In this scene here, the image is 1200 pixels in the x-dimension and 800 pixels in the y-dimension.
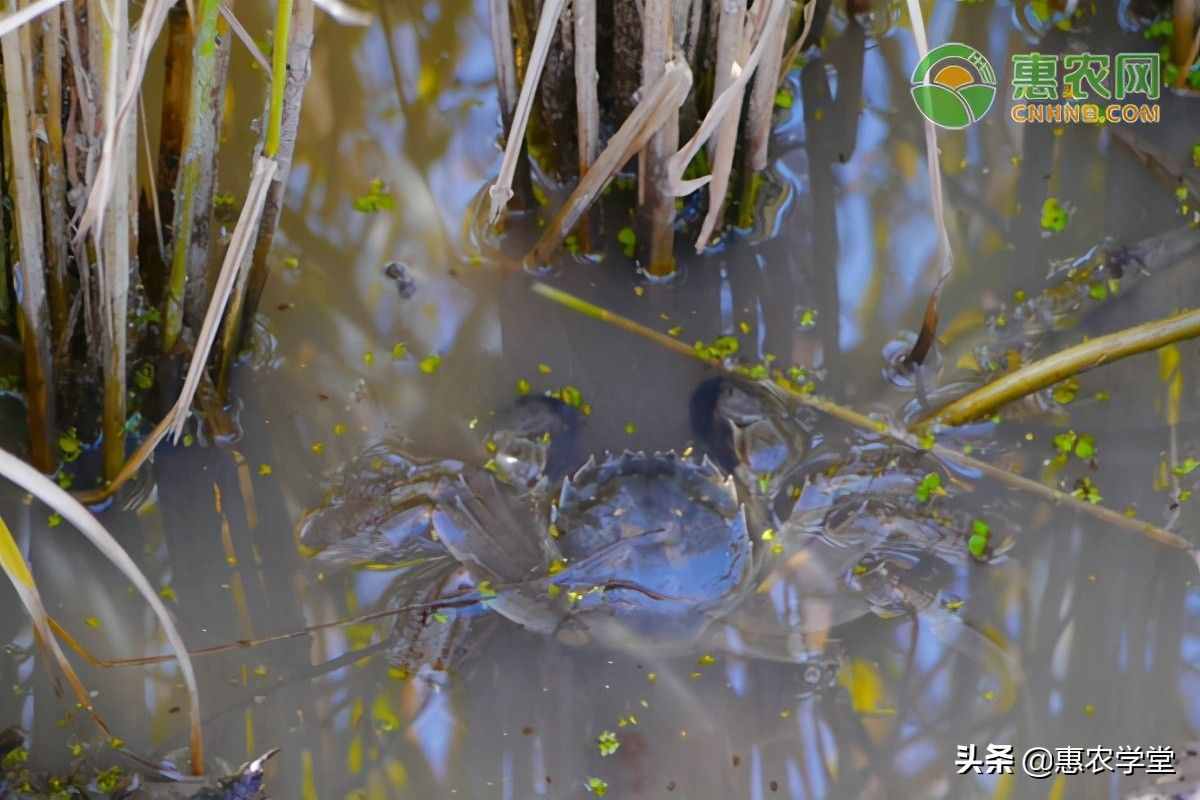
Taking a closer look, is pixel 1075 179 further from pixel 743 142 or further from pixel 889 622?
pixel 889 622

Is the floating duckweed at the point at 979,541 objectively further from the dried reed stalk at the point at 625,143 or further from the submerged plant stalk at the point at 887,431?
the dried reed stalk at the point at 625,143

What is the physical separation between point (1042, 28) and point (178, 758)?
2.24m

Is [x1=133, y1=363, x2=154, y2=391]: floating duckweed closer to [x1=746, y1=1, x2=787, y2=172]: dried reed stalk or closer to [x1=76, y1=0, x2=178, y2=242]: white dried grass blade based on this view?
[x1=76, y1=0, x2=178, y2=242]: white dried grass blade

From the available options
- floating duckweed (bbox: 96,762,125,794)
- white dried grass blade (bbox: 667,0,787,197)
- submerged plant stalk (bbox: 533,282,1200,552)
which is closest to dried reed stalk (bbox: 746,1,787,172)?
white dried grass blade (bbox: 667,0,787,197)

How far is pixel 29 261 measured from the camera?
4.94 ft

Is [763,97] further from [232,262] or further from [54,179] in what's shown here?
[54,179]

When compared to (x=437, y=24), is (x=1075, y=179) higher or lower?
lower

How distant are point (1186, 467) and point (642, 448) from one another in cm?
102

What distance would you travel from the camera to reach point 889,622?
6.33 feet

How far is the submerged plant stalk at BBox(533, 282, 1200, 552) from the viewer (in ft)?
6.33

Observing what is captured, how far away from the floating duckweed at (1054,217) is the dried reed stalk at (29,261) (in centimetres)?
182

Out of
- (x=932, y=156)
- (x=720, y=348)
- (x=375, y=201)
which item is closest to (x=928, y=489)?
(x=720, y=348)

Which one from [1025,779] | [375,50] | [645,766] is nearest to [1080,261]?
[1025,779]

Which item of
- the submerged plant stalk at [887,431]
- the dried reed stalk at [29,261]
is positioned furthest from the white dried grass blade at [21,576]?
the submerged plant stalk at [887,431]
